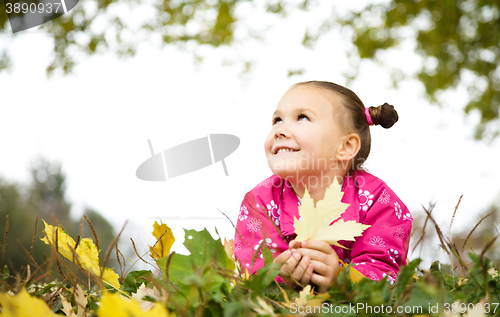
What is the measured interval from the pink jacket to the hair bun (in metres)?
0.20

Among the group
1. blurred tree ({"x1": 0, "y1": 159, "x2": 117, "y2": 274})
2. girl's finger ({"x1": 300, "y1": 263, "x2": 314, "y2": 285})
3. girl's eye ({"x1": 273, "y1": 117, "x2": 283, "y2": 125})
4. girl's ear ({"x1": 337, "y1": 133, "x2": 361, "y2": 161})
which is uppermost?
girl's eye ({"x1": 273, "y1": 117, "x2": 283, "y2": 125})

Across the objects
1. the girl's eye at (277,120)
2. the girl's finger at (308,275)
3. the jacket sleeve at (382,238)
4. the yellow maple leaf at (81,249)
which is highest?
the girl's eye at (277,120)

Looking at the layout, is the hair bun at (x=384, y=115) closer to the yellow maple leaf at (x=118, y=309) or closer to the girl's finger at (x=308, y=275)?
the girl's finger at (x=308, y=275)

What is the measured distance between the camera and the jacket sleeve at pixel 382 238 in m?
0.89

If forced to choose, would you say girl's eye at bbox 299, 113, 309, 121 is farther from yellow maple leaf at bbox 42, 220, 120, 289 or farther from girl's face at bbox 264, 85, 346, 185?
yellow maple leaf at bbox 42, 220, 120, 289

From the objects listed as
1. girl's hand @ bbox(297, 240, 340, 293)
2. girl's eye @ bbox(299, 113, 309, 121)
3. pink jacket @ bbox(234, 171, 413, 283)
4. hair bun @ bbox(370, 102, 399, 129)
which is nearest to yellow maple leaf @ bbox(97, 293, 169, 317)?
girl's hand @ bbox(297, 240, 340, 293)

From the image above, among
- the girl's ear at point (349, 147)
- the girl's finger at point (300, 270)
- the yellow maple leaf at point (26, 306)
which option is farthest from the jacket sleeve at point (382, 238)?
the yellow maple leaf at point (26, 306)

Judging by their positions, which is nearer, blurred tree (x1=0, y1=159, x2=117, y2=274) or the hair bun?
the hair bun

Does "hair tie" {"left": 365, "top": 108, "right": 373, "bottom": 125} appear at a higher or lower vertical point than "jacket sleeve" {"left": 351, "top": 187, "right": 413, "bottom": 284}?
higher

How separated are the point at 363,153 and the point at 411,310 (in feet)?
3.11

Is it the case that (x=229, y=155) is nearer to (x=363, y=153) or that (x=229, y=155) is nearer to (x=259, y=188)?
(x=259, y=188)

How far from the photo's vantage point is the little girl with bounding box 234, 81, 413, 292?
3.12 ft

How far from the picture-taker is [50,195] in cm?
543

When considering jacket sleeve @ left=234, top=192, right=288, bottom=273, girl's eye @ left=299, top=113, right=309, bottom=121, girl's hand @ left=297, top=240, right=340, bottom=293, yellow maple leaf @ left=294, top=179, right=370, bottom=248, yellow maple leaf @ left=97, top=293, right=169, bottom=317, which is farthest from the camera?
girl's eye @ left=299, top=113, right=309, bottom=121
